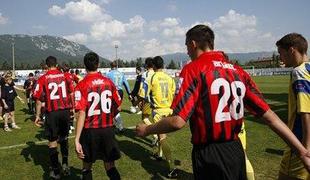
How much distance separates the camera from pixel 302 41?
425 cm

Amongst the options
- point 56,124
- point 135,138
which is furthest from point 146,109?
point 56,124

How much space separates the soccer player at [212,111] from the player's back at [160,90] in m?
5.17

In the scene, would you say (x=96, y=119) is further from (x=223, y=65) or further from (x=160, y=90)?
(x=223, y=65)

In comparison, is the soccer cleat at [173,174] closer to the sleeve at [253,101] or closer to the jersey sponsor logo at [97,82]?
the jersey sponsor logo at [97,82]

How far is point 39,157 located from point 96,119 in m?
4.54

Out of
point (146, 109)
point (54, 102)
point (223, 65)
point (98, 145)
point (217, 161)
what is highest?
point (223, 65)

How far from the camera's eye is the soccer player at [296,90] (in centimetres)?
401

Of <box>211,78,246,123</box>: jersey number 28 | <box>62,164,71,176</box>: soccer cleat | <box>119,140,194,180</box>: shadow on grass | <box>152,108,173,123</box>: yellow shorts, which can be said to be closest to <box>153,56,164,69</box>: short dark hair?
<box>152,108,173,123</box>: yellow shorts

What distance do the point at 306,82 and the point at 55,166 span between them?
19.6 ft

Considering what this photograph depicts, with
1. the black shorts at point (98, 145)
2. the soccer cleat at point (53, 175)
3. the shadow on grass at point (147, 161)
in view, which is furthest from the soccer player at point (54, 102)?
the black shorts at point (98, 145)

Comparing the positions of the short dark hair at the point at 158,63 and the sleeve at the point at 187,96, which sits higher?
the short dark hair at the point at 158,63

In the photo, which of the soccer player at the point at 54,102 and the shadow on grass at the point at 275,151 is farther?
the shadow on grass at the point at 275,151

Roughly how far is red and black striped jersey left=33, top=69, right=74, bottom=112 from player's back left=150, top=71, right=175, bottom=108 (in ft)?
6.56

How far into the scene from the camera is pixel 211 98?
3.44m
